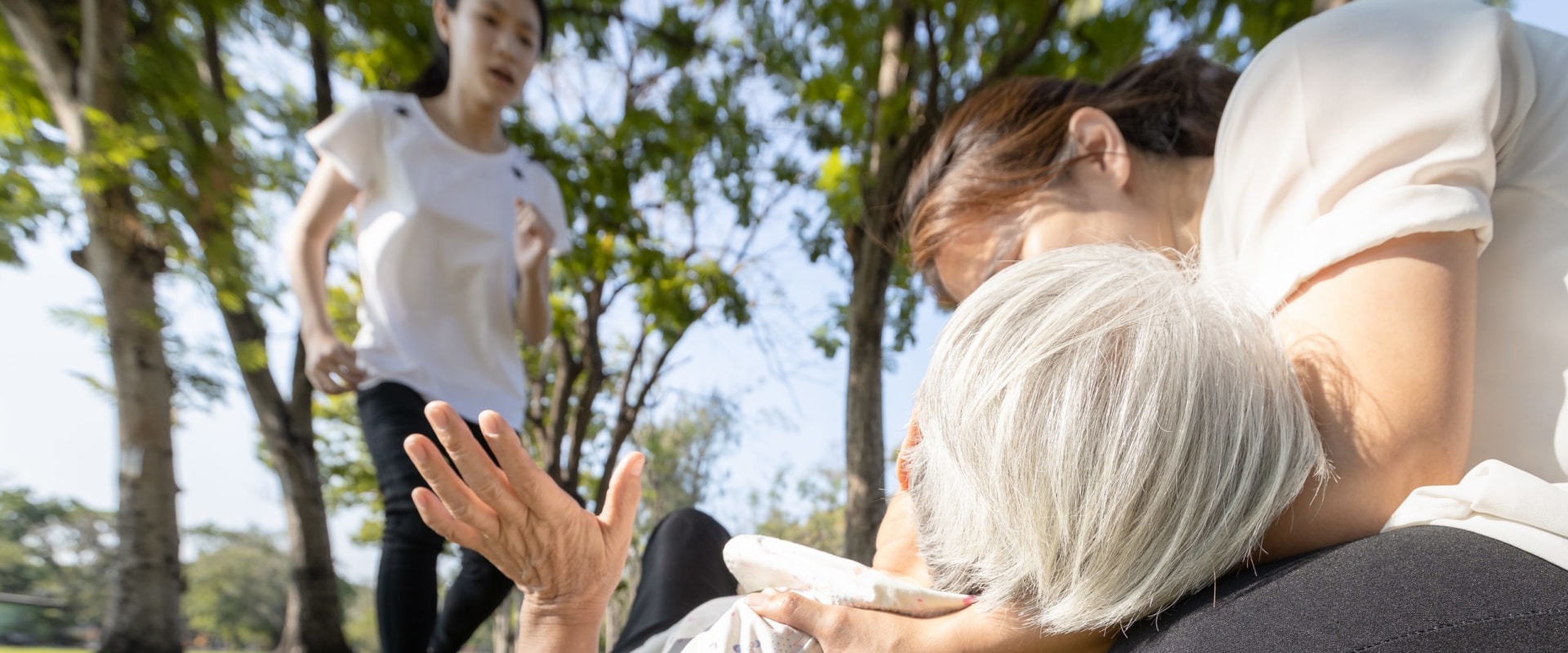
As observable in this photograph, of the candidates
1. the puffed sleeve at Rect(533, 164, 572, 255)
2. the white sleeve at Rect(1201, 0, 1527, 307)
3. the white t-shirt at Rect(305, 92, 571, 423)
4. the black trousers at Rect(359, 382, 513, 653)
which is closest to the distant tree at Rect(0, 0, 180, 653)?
the white t-shirt at Rect(305, 92, 571, 423)

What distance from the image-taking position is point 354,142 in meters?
2.59

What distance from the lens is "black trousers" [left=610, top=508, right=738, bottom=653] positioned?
5.55 feet

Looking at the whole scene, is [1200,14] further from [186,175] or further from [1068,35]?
[186,175]

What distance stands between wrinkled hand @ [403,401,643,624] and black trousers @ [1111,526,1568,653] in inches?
26.5

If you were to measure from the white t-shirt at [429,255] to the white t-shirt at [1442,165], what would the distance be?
6.89 feet

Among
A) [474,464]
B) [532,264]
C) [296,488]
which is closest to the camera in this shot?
[474,464]

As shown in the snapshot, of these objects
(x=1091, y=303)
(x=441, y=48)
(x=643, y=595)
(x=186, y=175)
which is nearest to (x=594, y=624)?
(x=643, y=595)

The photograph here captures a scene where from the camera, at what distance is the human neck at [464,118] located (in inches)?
111

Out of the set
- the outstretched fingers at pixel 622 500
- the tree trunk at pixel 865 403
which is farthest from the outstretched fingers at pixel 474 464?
the tree trunk at pixel 865 403

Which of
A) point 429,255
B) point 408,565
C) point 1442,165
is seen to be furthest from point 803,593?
point 429,255

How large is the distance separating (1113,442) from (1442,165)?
17.8 inches

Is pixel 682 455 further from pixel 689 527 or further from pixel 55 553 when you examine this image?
pixel 55 553

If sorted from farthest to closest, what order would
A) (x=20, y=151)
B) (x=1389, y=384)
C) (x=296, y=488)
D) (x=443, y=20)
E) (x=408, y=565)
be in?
1. (x=296, y=488)
2. (x=20, y=151)
3. (x=443, y=20)
4. (x=408, y=565)
5. (x=1389, y=384)

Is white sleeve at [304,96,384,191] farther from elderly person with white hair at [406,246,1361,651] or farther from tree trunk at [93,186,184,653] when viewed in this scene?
tree trunk at [93,186,184,653]
